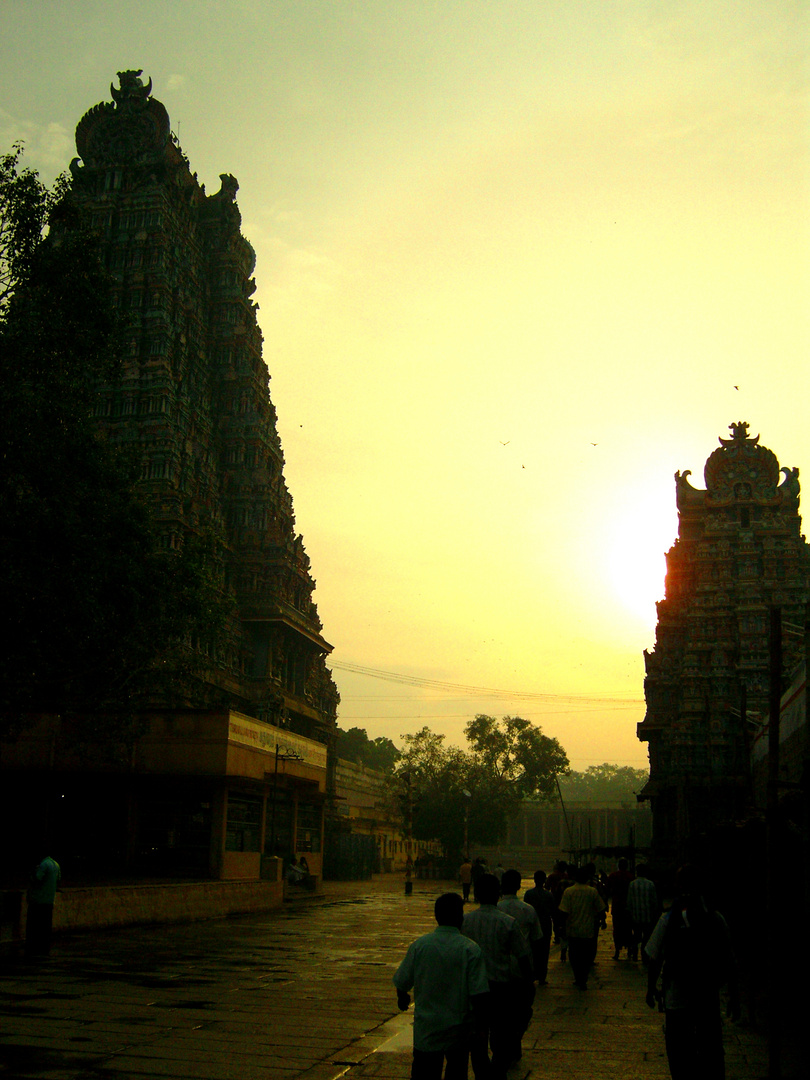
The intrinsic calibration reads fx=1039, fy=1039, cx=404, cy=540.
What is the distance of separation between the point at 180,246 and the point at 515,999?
50.4 metres

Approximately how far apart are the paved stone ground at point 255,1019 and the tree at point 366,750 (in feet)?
378

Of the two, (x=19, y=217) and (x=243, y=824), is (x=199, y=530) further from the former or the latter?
(x=19, y=217)

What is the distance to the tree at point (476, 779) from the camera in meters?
73.4

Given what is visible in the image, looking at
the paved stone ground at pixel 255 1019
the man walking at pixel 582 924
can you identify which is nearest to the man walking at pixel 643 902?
the paved stone ground at pixel 255 1019

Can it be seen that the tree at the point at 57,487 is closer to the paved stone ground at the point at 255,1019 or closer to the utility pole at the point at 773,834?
the paved stone ground at the point at 255,1019

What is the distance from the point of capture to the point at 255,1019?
36.6ft

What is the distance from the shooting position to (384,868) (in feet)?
265

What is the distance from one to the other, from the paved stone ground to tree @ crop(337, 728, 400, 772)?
115112 mm

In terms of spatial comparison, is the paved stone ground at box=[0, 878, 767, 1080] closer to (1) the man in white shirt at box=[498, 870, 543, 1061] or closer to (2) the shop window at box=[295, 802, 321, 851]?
(1) the man in white shirt at box=[498, 870, 543, 1061]

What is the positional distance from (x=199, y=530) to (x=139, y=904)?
25.2 metres

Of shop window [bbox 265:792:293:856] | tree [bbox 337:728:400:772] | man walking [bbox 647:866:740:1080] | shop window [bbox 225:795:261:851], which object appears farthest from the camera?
tree [bbox 337:728:400:772]

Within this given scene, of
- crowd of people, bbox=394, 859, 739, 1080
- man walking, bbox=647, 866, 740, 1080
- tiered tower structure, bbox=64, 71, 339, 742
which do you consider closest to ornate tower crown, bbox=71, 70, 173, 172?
tiered tower structure, bbox=64, 71, 339, 742

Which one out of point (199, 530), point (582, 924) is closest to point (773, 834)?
point (582, 924)

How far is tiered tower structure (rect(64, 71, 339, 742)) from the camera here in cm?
4697
